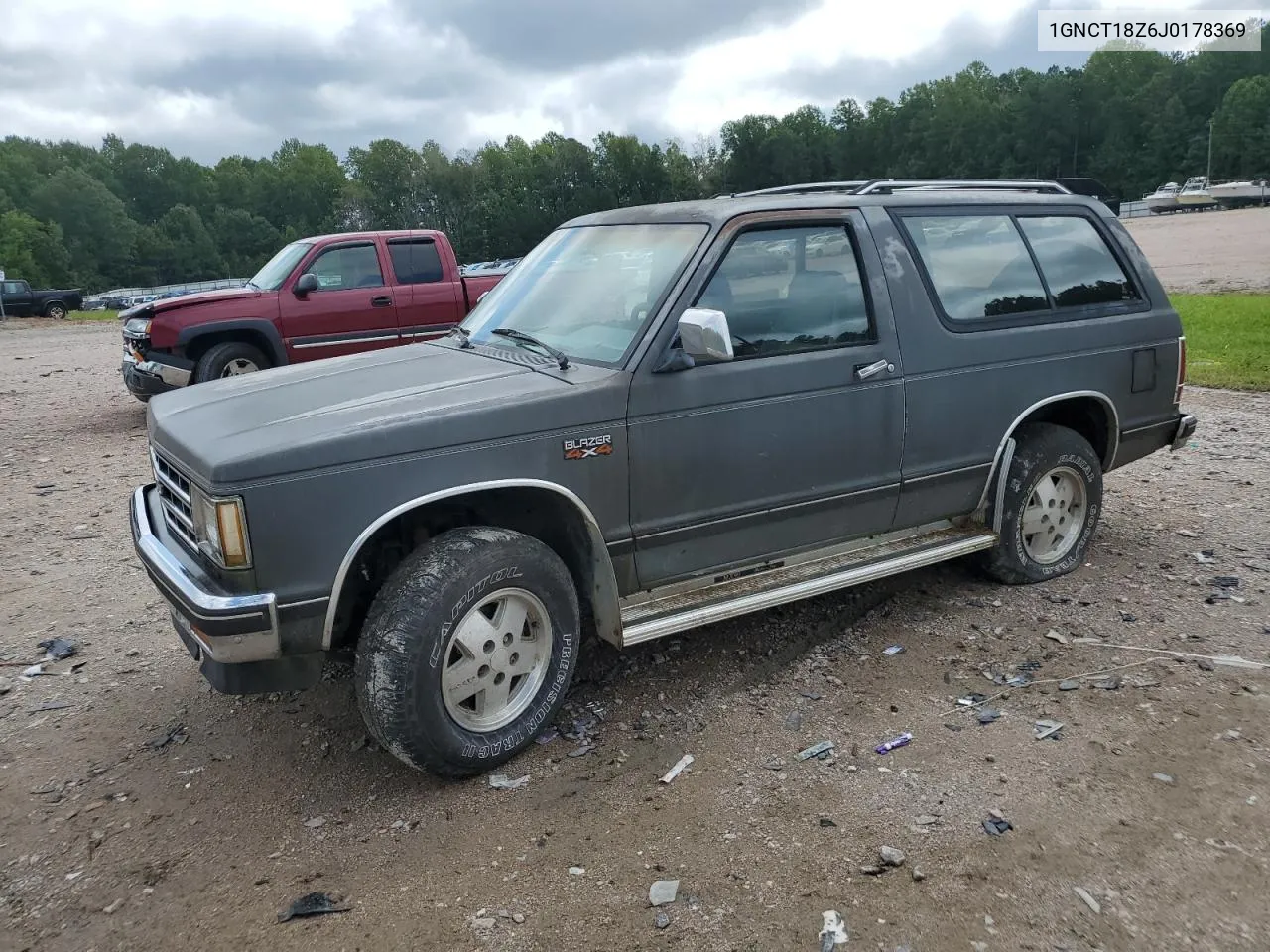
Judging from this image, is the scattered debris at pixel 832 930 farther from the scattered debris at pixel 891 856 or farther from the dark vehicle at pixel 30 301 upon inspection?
the dark vehicle at pixel 30 301

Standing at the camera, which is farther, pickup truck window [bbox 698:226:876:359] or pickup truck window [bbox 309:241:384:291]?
pickup truck window [bbox 309:241:384:291]

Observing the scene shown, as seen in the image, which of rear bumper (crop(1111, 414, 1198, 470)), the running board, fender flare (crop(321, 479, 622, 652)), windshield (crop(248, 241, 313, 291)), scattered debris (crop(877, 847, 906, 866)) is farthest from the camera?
windshield (crop(248, 241, 313, 291))

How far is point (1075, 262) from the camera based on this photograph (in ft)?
16.8

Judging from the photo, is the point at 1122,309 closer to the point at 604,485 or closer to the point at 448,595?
the point at 604,485

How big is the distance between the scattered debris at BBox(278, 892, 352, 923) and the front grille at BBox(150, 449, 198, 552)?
48.8 inches

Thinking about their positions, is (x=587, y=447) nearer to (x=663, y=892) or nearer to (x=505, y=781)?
(x=505, y=781)

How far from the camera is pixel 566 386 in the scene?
361 centimetres

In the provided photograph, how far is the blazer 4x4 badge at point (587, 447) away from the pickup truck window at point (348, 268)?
835 centimetres

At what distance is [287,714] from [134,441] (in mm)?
6964

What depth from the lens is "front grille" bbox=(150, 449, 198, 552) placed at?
3.45m

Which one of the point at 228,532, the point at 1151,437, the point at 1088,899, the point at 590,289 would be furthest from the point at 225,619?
the point at 1151,437

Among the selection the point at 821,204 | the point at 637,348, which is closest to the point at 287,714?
the point at 637,348

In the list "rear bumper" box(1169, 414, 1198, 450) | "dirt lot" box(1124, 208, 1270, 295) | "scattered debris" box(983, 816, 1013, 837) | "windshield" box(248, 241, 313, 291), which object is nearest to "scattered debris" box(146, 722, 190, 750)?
"scattered debris" box(983, 816, 1013, 837)

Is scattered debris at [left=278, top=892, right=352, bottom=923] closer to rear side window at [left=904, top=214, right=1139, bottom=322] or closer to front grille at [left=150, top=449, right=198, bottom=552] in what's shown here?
front grille at [left=150, top=449, right=198, bottom=552]
